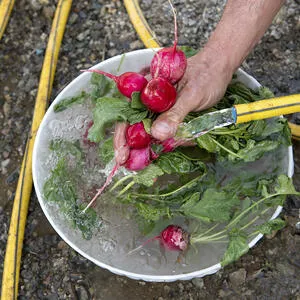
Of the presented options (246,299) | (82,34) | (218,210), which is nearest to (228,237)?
(218,210)

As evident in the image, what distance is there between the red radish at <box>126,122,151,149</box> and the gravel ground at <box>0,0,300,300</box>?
54 cm

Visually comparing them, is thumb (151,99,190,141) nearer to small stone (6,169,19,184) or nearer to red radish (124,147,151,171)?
red radish (124,147,151,171)

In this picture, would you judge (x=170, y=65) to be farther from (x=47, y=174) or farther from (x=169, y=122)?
(x=47, y=174)

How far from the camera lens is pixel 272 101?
1.19m

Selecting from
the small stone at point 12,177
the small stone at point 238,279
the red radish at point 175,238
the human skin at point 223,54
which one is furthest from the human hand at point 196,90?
the small stone at point 12,177

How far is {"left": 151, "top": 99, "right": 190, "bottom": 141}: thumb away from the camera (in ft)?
3.96

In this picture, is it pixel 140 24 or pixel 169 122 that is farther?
pixel 140 24

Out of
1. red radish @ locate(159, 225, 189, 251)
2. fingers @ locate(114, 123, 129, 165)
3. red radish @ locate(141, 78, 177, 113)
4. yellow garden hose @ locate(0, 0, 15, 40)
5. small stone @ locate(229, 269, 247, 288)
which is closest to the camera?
red radish @ locate(141, 78, 177, 113)

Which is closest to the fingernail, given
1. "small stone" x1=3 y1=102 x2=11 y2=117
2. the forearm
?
the forearm

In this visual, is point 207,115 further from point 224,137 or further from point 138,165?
point 138,165

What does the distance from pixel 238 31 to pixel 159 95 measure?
32 cm

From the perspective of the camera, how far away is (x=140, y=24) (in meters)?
1.82

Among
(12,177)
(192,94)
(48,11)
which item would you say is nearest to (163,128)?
(192,94)

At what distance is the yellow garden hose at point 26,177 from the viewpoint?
1575mm
